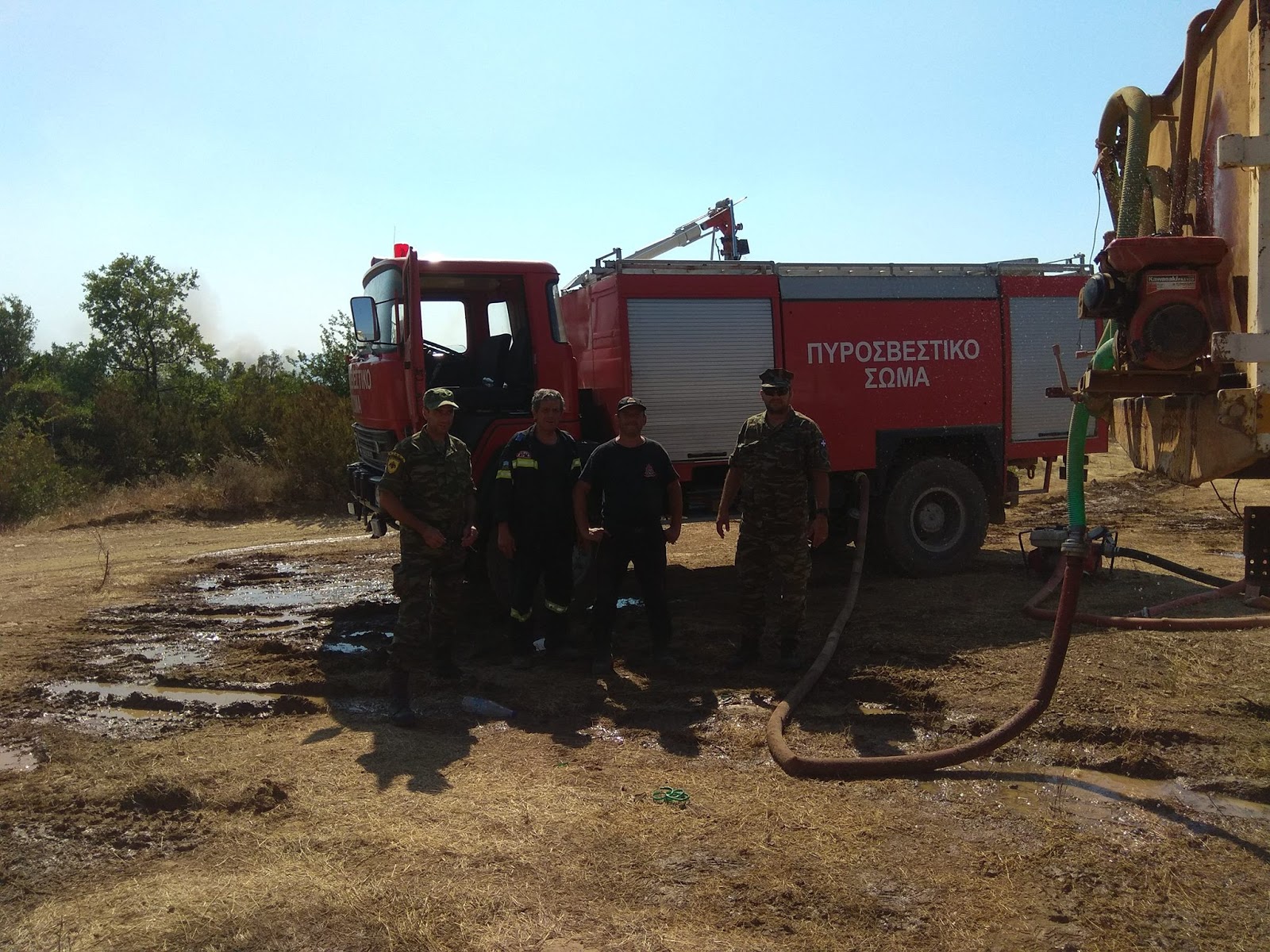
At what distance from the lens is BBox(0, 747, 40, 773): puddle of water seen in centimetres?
446

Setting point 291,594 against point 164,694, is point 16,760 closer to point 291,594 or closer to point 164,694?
point 164,694

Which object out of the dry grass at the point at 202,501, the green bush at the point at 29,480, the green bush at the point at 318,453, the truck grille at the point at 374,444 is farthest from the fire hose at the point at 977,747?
the green bush at the point at 29,480

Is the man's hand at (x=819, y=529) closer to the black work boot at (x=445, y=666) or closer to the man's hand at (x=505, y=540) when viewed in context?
the man's hand at (x=505, y=540)

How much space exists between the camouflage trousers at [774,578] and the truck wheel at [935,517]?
2.64 metres

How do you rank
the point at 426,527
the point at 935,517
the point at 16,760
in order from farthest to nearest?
the point at 935,517, the point at 426,527, the point at 16,760

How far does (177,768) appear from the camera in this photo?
4.30 m

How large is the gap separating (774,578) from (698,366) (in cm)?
234

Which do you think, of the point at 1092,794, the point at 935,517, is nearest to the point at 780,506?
the point at 1092,794

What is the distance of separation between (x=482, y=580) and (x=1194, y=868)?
222 inches

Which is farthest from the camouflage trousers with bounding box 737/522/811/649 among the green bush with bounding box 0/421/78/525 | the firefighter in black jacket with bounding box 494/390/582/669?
the green bush with bounding box 0/421/78/525

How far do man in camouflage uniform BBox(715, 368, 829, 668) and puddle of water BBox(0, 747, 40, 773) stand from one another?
371cm

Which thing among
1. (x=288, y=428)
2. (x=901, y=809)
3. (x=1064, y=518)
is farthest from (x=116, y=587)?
(x=1064, y=518)

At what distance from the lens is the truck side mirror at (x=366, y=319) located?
7.27 metres

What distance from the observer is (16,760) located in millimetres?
4586
